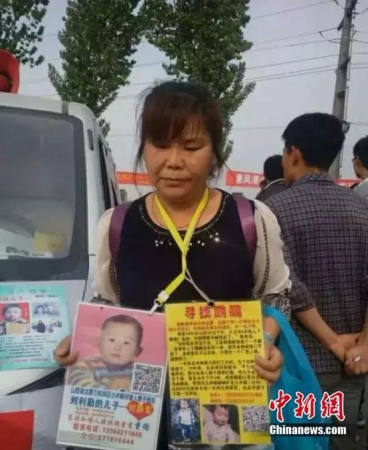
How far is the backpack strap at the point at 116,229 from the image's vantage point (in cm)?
180

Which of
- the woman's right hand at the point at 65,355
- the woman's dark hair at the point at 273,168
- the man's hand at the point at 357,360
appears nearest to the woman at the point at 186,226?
the woman's right hand at the point at 65,355

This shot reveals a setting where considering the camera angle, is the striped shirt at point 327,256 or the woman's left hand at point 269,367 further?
the striped shirt at point 327,256

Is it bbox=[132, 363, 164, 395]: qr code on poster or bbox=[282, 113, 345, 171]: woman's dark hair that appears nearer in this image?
bbox=[132, 363, 164, 395]: qr code on poster

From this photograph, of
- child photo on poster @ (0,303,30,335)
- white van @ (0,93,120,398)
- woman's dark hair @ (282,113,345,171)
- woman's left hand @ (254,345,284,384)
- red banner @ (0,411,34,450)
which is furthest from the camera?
woman's dark hair @ (282,113,345,171)

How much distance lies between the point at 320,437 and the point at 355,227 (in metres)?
0.85

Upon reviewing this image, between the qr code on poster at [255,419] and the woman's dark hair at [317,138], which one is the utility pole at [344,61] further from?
the qr code on poster at [255,419]

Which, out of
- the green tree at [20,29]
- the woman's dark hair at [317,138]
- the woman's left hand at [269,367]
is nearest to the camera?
the woman's left hand at [269,367]

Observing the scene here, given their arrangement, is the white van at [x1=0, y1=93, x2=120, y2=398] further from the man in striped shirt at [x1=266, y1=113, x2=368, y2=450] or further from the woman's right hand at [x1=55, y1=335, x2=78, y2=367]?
the man in striped shirt at [x1=266, y1=113, x2=368, y2=450]

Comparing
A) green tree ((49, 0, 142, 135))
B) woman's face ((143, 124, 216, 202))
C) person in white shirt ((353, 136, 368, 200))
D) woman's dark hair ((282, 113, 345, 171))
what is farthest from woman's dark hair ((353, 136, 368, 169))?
green tree ((49, 0, 142, 135))

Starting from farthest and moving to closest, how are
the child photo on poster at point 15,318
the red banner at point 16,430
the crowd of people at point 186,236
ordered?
1. the child photo on poster at point 15,318
2. the red banner at point 16,430
3. the crowd of people at point 186,236

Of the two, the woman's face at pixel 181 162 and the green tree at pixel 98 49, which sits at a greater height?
the green tree at pixel 98 49

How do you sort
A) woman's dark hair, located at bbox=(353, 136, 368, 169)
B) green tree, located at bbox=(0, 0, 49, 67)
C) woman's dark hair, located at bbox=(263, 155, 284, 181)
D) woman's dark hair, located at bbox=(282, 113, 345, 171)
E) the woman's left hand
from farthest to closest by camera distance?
green tree, located at bbox=(0, 0, 49, 67) → woman's dark hair, located at bbox=(263, 155, 284, 181) → woman's dark hair, located at bbox=(353, 136, 368, 169) → woman's dark hair, located at bbox=(282, 113, 345, 171) → the woman's left hand

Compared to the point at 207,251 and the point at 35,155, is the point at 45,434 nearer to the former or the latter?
the point at 207,251

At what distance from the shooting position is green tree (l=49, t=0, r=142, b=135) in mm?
16469
